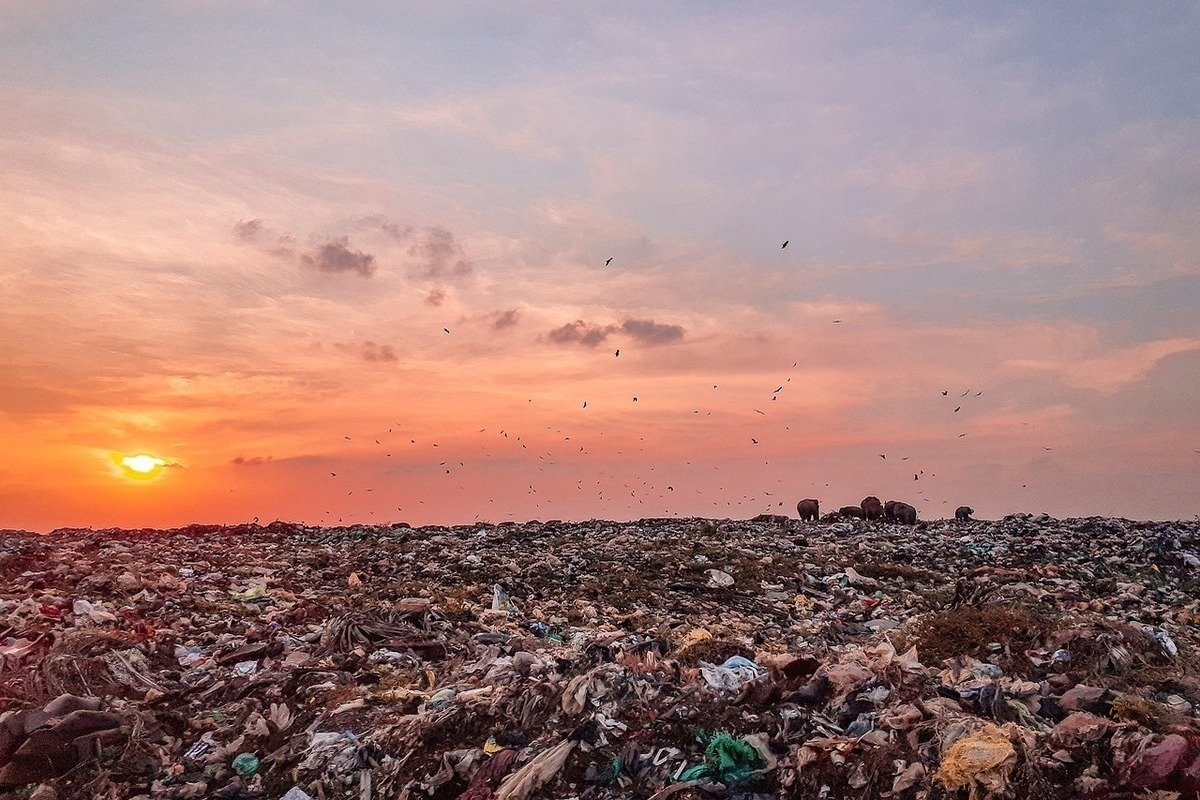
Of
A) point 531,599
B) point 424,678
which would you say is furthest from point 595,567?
point 424,678

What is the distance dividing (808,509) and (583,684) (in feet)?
60.3

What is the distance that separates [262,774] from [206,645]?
3.17 m

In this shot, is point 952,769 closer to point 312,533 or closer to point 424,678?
point 424,678

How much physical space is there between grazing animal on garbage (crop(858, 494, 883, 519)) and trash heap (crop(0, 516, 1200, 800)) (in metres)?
9.56

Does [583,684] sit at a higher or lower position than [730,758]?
higher

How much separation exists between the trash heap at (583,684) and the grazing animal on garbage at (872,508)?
9.56 metres

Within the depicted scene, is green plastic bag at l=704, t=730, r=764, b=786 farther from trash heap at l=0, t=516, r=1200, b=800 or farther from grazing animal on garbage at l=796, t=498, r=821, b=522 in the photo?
grazing animal on garbage at l=796, t=498, r=821, b=522

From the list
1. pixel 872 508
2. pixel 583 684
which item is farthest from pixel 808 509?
pixel 583 684

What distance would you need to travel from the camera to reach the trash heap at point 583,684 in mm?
4844

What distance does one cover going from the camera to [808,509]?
76.4ft

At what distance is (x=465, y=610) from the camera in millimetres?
9797

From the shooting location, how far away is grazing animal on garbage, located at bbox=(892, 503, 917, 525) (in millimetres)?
21844

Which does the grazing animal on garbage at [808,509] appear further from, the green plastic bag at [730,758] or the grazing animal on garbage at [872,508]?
the green plastic bag at [730,758]

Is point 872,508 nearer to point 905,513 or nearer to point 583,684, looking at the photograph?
point 905,513
